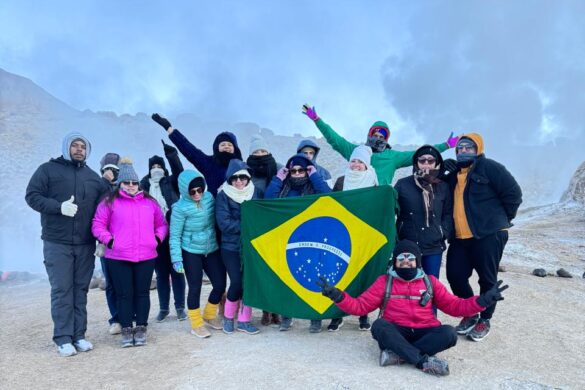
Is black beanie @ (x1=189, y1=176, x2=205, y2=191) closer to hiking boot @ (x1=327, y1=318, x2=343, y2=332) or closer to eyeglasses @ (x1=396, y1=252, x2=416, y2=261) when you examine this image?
hiking boot @ (x1=327, y1=318, x2=343, y2=332)

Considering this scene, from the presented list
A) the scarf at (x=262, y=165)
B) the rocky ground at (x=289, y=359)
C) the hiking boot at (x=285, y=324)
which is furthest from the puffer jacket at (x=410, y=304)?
the scarf at (x=262, y=165)

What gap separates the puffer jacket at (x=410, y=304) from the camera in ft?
13.8

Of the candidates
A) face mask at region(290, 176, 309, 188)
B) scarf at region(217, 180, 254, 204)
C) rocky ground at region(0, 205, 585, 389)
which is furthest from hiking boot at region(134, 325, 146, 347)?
face mask at region(290, 176, 309, 188)

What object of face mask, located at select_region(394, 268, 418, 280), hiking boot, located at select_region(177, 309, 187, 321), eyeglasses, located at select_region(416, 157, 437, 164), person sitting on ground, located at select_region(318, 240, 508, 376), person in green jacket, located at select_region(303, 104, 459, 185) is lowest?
hiking boot, located at select_region(177, 309, 187, 321)

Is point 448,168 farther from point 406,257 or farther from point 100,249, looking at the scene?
point 100,249

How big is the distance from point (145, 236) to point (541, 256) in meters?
10.9

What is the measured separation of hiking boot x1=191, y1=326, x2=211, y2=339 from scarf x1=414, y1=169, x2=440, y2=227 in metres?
2.82

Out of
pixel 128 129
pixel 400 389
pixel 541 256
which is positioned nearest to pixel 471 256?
pixel 400 389

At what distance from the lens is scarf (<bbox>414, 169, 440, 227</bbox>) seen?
4719 mm

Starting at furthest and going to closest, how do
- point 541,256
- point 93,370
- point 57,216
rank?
point 541,256 < point 57,216 < point 93,370

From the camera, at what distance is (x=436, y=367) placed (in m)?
3.80

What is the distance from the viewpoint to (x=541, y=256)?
11.6 meters

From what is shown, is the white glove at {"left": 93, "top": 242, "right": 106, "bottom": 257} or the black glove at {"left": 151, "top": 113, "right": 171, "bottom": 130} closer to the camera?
the white glove at {"left": 93, "top": 242, "right": 106, "bottom": 257}

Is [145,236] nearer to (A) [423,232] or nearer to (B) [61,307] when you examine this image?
(B) [61,307]
